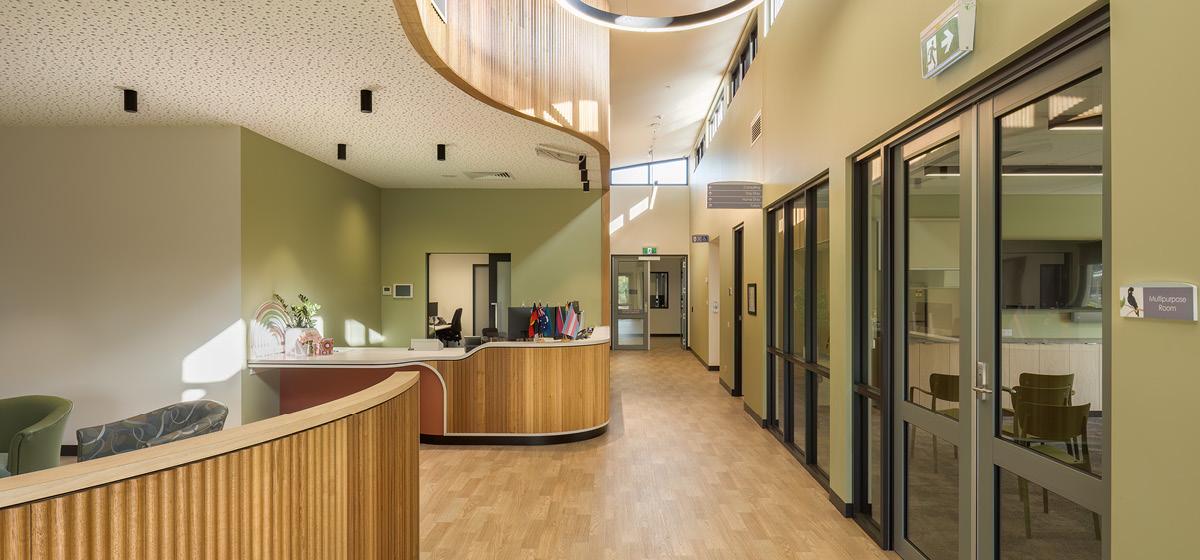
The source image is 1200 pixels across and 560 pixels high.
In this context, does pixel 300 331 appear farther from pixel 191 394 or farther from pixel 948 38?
pixel 948 38

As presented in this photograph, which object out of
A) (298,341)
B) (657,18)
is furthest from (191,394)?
(657,18)

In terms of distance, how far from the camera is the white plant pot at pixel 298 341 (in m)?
6.23

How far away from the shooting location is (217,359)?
5.68 meters

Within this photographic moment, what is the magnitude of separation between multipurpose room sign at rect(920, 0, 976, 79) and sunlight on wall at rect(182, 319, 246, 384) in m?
5.81

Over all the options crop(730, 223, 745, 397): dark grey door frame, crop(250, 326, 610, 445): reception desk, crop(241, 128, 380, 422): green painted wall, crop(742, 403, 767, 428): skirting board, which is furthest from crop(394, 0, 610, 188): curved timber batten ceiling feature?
crop(742, 403, 767, 428): skirting board

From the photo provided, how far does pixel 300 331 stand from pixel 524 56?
366 centimetres

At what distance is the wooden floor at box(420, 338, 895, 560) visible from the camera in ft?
12.6

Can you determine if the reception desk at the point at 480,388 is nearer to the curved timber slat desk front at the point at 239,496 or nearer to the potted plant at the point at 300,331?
the potted plant at the point at 300,331

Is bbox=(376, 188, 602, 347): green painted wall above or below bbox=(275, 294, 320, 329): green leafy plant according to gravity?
above

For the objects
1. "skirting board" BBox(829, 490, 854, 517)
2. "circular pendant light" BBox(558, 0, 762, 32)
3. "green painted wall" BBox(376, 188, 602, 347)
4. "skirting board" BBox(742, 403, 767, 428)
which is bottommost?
"skirting board" BBox(742, 403, 767, 428)

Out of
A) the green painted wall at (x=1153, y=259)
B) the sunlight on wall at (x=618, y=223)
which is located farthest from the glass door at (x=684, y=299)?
the green painted wall at (x=1153, y=259)

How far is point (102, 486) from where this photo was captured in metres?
1.66

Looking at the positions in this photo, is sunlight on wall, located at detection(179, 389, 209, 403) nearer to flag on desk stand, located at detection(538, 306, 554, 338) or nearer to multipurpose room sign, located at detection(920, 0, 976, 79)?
flag on desk stand, located at detection(538, 306, 554, 338)

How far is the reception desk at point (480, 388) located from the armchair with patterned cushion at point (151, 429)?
2.79 meters
